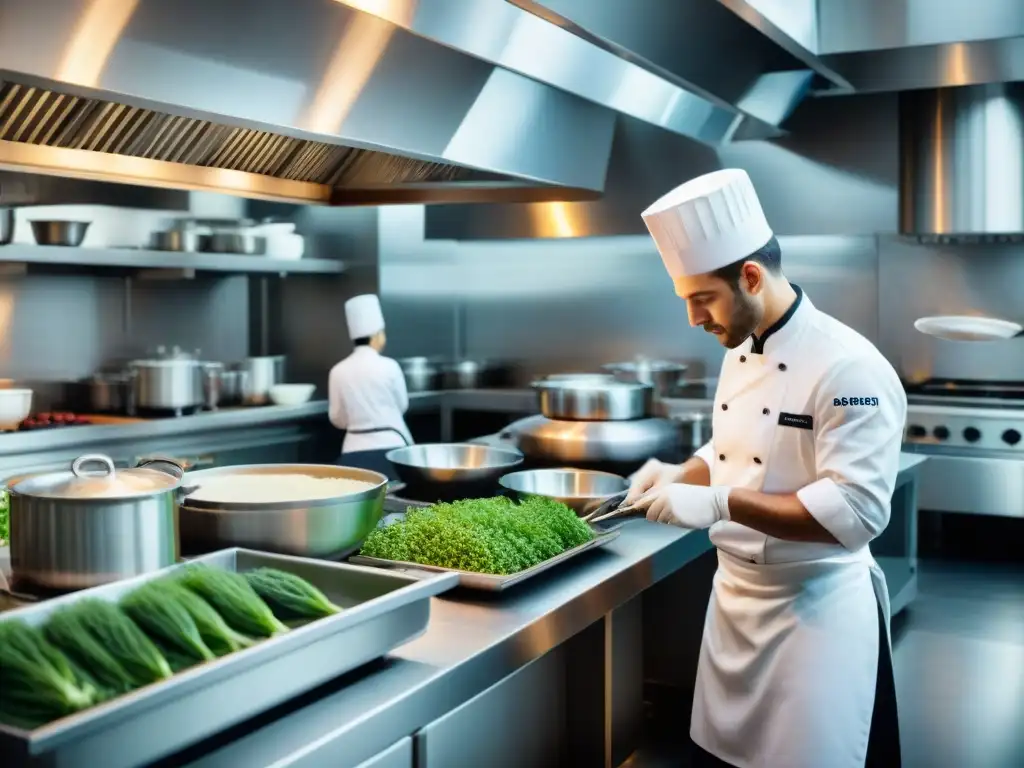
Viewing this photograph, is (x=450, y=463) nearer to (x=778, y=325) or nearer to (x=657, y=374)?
(x=778, y=325)

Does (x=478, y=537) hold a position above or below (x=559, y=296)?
below

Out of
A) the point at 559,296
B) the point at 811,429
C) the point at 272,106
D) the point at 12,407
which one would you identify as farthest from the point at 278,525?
the point at 559,296

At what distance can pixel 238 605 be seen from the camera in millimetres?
1433

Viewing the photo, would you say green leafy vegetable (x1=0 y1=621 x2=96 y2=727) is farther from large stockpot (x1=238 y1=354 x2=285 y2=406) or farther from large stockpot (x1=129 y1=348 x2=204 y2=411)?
large stockpot (x1=238 y1=354 x2=285 y2=406)

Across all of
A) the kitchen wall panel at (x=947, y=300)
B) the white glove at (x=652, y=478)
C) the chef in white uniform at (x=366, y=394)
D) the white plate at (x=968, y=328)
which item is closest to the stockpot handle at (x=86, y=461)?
the white glove at (x=652, y=478)

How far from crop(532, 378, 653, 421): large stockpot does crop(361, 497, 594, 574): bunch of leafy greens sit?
3.13 feet

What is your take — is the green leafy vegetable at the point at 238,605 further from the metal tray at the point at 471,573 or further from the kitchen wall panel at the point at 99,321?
the kitchen wall panel at the point at 99,321

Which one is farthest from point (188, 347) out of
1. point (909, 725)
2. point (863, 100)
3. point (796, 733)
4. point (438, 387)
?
point (796, 733)

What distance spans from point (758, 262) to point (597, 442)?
3.35ft

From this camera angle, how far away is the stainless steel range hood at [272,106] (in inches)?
68.4

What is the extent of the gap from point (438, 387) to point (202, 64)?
15.7 feet

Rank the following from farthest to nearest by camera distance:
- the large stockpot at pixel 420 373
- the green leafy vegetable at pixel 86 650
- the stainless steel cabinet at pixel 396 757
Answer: the large stockpot at pixel 420 373 → the stainless steel cabinet at pixel 396 757 → the green leafy vegetable at pixel 86 650

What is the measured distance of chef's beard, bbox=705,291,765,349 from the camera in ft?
7.06

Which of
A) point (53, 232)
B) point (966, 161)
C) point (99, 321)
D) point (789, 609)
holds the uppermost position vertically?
point (966, 161)
